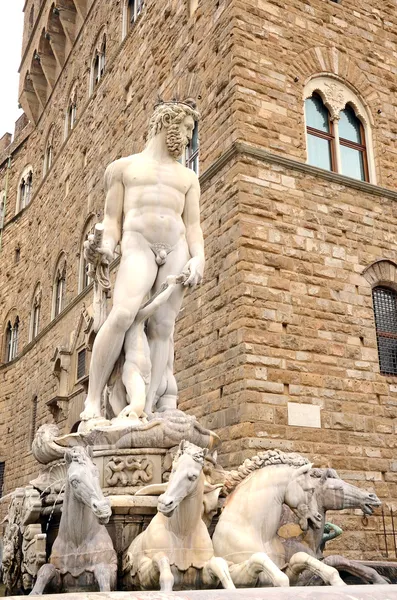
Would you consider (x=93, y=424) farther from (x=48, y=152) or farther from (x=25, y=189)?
(x=25, y=189)

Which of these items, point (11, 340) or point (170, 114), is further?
point (11, 340)

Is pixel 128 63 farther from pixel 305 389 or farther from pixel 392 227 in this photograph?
pixel 305 389

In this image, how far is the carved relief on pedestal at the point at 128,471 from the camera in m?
4.38

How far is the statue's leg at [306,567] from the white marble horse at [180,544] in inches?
18.5

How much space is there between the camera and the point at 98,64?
19297 mm

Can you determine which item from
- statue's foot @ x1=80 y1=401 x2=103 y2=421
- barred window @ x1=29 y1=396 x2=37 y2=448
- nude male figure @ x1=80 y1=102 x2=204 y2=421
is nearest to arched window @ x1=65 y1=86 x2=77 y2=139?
barred window @ x1=29 y1=396 x2=37 y2=448

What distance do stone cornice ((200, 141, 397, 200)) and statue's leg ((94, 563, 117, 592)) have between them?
299 inches

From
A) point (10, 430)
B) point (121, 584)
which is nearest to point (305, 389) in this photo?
point (121, 584)

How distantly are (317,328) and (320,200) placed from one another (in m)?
2.22

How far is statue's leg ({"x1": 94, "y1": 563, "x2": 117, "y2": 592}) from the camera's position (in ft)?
11.6

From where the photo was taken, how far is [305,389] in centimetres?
945

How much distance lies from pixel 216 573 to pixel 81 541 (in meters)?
0.80

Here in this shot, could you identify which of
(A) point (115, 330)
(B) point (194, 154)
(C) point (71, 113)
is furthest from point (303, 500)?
(C) point (71, 113)

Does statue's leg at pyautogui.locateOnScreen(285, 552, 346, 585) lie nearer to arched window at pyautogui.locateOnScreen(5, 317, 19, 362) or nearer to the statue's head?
the statue's head
